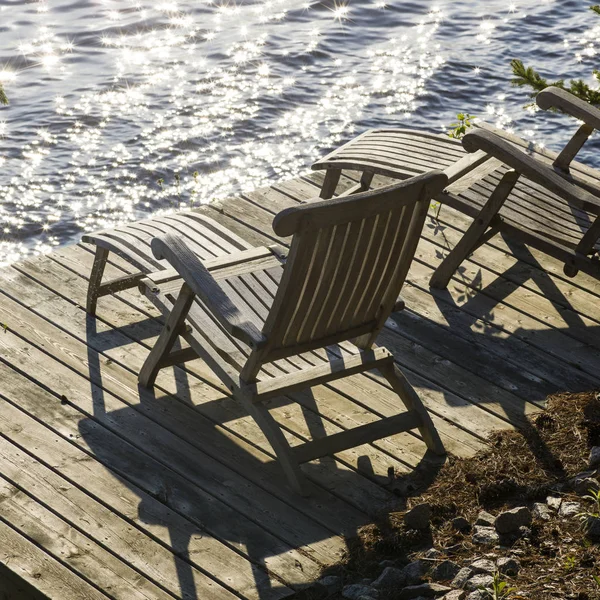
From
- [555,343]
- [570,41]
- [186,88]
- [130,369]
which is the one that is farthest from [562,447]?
[570,41]

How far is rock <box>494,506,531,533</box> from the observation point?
3639 millimetres

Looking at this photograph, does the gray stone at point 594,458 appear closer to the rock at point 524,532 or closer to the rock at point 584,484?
the rock at point 584,484

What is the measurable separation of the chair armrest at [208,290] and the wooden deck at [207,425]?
2.19ft

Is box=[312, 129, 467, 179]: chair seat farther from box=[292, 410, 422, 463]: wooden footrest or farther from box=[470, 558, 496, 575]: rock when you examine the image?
box=[470, 558, 496, 575]: rock

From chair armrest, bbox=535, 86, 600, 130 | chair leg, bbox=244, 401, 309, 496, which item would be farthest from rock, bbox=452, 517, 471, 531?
chair armrest, bbox=535, 86, 600, 130

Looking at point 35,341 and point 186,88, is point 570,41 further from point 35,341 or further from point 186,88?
point 35,341

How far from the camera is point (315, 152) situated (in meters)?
10.3

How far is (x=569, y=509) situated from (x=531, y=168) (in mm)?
1786

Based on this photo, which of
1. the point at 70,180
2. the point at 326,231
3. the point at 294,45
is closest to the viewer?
the point at 326,231

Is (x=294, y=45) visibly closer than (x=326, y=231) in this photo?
No

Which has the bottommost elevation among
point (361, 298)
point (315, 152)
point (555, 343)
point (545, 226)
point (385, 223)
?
point (315, 152)

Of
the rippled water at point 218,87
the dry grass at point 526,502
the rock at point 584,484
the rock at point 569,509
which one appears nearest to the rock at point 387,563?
the dry grass at point 526,502

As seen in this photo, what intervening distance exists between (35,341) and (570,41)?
9.68 metres

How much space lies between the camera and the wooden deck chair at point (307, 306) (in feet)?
11.8
